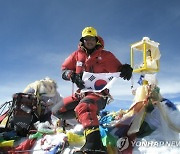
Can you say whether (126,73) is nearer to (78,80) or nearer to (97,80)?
(97,80)

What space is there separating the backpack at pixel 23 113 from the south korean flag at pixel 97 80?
1.50 meters

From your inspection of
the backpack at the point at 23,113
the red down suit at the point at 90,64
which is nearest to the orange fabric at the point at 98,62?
the red down suit at the point at 90,64

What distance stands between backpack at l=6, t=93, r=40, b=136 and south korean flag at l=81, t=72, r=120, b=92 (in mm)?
1499

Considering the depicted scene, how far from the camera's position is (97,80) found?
5.18 metres

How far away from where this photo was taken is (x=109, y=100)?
5.21 meters

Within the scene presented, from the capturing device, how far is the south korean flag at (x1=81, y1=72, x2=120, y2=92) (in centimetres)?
516

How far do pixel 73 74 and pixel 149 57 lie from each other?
6.38ft

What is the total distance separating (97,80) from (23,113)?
70.6 inches

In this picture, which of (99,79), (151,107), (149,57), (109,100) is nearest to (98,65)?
(99,79)

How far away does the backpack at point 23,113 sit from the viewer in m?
5.90

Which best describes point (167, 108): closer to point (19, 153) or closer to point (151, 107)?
point (151, 107)

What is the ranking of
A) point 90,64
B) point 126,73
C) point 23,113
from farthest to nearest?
point 23,113
point 90,64
point 126,73

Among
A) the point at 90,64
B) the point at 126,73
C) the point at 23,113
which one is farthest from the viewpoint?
the point at 23,113

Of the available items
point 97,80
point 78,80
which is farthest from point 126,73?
point 78,80
